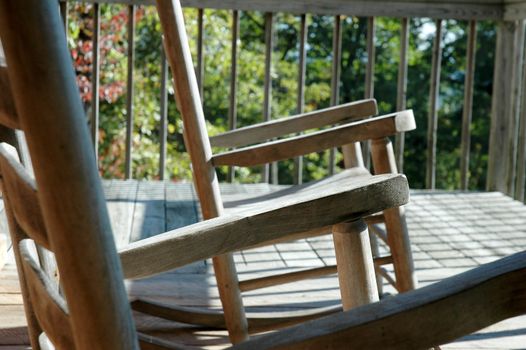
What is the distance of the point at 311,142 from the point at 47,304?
106 cm

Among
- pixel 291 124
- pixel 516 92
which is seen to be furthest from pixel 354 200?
pixel 516 92

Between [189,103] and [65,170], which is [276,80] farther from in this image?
[65,170]

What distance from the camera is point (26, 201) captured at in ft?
2.11

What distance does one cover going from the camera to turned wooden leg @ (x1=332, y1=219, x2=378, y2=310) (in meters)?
0.95

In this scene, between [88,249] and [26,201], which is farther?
[26,201]

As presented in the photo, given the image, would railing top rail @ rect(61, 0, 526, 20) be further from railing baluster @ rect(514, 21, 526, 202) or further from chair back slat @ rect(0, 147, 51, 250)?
chair back slat @ rect(0, 147, 51, 250)

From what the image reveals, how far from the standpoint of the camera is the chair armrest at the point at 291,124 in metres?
1.95

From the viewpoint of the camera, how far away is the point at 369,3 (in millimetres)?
3561

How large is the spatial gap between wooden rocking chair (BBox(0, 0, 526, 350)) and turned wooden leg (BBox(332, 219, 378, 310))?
0.07 m

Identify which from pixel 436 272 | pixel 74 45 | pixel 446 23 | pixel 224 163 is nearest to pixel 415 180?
pixel 446 23

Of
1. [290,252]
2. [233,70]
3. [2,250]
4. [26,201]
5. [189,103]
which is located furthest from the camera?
[233,70]

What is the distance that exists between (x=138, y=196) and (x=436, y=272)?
1492mm

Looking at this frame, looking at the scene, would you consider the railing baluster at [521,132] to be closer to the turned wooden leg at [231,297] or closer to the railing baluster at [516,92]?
the railing baluster at [516,92]

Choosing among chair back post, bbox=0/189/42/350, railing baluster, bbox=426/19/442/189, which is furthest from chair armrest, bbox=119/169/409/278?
railing baluster, bbox=426/19/442/189
